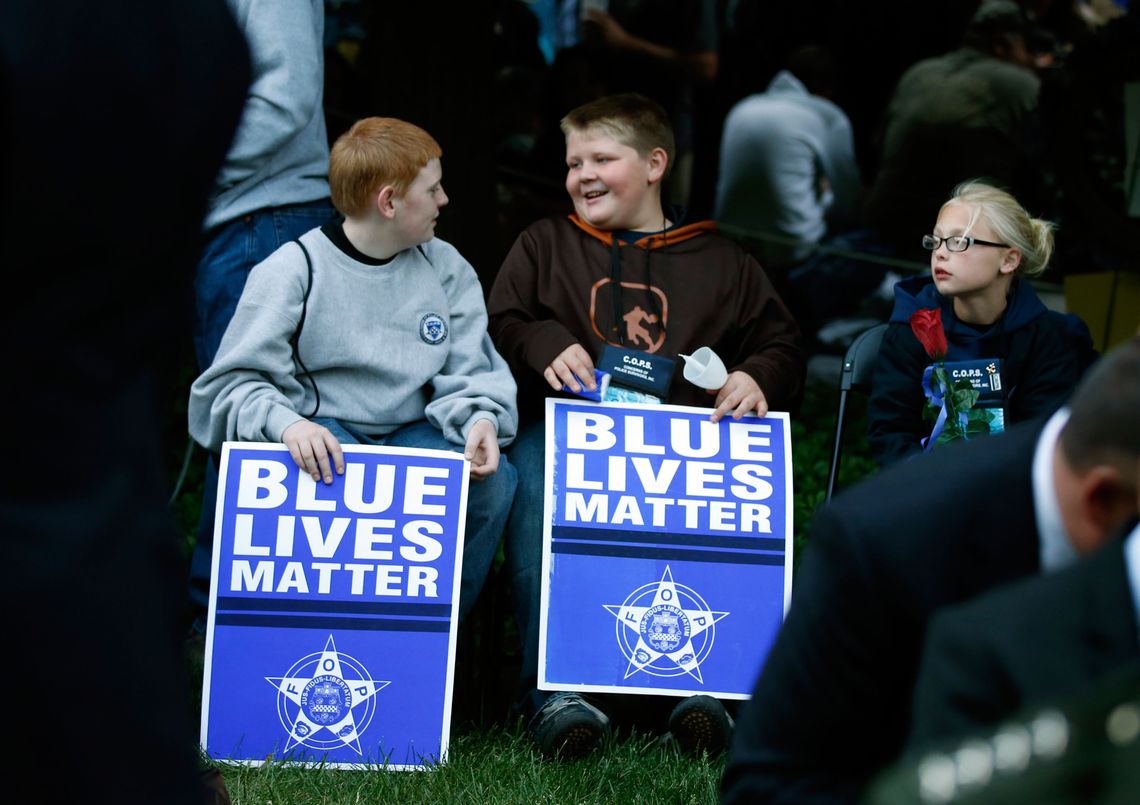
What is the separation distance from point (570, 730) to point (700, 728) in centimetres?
36

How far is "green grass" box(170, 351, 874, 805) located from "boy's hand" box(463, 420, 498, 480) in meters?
0.46

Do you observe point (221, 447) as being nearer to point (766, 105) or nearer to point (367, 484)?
point (367, 484)

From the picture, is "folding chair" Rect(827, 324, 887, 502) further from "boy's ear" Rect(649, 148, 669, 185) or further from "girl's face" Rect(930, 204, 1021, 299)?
"boy's ear" Rect(649, 148, 669, 185)

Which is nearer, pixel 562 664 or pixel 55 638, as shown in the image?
pixel 55 638

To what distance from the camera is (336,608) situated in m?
3.99

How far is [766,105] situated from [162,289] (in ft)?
21.8

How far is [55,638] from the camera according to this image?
167 cm

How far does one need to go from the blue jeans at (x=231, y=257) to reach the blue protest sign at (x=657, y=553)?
1.02m

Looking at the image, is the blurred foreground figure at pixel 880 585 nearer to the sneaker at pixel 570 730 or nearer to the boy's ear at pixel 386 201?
the sneaker at pixel 570 730

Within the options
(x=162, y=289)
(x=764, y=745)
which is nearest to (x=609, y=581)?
(x=764, y=745)

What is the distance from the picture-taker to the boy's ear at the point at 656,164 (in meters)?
4.77

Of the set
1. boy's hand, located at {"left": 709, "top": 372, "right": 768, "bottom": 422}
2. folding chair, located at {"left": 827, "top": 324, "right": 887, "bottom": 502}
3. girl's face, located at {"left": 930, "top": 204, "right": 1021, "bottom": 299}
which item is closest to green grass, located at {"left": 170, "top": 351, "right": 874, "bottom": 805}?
boy's hand, located at {"left": 709, "top": 372, "right": 768, "bottom": 422}

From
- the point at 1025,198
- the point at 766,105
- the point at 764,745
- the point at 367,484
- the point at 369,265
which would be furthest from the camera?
the point at 766,105

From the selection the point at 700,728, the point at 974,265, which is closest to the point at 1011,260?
the point at 974,265
